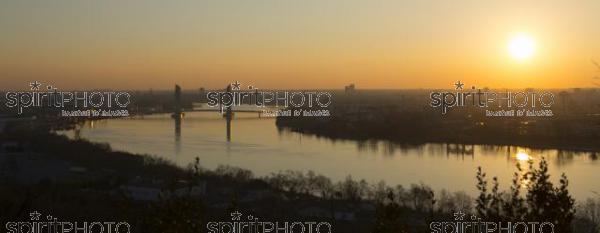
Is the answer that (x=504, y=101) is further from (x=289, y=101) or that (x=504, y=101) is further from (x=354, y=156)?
(x=354, y=156)

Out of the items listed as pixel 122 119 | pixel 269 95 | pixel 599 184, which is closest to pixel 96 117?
pixel 122 119

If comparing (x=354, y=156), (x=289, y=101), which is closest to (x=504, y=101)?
(x=289, y=101)

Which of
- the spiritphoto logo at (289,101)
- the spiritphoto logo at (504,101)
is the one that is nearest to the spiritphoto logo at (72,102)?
the spiritphoto logo at (289,101)

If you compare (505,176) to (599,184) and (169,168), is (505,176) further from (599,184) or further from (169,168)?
(169,168)

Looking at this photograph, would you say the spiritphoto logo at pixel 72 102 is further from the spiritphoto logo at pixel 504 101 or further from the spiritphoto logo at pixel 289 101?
the spiritphoto logo at pixel 504 101

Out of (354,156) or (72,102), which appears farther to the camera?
(72,102)

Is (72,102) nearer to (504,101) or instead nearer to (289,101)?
(289,101)
